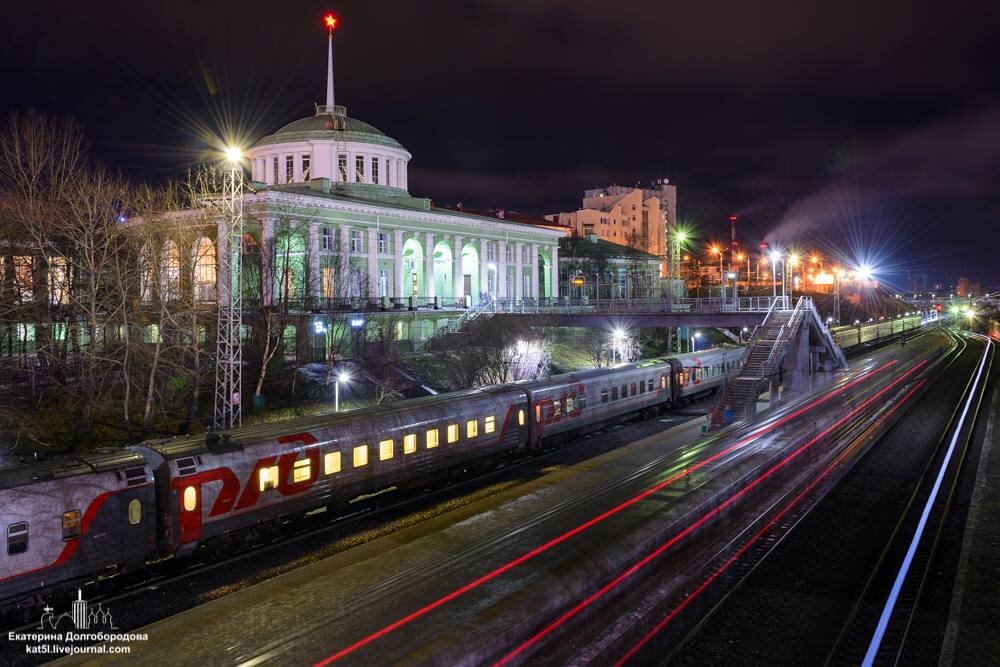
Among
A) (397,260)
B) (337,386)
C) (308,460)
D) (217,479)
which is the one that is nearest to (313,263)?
(397,260)

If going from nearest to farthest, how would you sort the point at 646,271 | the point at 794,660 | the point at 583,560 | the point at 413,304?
the point at 794,660 → the point at 583,560 → the point at 413,304 → the point at 646,271

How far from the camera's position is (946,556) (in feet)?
57.2

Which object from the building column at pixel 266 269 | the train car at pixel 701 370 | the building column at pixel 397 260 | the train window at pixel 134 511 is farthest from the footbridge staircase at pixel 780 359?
the building column at pixel 397 260

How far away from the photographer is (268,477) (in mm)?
18359

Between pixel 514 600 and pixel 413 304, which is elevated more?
pixel 413 304

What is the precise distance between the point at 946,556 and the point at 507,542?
10006 mm

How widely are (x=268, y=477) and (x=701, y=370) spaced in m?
32.7

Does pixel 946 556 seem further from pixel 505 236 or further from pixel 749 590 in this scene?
pixel 505 236

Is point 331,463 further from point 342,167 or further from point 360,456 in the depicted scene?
point 342,167

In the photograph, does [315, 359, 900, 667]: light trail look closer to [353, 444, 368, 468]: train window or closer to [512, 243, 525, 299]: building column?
[353, 444, 368, 468]: train window

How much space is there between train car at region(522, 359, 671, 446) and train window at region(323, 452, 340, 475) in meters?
10.1

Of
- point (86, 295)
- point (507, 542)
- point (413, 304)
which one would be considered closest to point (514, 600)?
point (507, 542)

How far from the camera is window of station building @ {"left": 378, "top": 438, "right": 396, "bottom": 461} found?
21.6m

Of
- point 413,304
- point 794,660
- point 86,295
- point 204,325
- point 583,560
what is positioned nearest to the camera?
point 794,660
